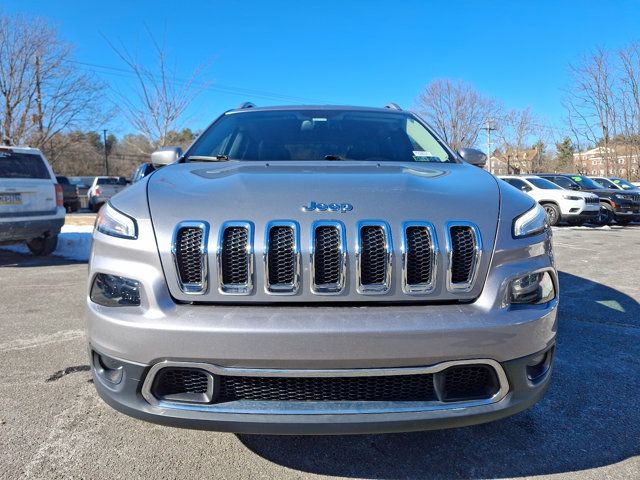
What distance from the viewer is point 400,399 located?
176 centimetres

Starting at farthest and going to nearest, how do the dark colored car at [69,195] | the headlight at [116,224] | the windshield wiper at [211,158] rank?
the dark colored car at [69,195] < the windshield wiper at [211,158] < the headlight at [116,224]

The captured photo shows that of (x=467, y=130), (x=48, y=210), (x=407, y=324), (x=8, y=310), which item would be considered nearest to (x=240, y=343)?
(x=407, y=324)

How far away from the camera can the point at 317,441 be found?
2.20 metres

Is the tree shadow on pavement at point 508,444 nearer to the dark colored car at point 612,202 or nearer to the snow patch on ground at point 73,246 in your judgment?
the snow patch on ground at point 73,246

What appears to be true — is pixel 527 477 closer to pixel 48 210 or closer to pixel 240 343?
pixel 240 343

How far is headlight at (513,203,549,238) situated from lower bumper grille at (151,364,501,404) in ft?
1.91

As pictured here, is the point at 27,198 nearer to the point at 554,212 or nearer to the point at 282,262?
the point at 282,262

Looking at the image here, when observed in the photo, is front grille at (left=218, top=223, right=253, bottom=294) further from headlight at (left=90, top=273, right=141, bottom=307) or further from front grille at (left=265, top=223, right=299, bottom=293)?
headlight at (left=90, top=273, right=141, bottom=307)

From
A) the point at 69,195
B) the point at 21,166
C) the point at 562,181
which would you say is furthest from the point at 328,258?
the point at 69,195

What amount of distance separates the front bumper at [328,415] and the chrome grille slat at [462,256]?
1.13 feet

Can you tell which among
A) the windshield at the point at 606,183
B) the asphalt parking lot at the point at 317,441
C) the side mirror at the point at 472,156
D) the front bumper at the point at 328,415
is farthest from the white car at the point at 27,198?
the windshield at the point at 606,183

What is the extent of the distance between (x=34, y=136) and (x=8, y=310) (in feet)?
50.0

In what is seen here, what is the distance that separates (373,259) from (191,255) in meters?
0.70

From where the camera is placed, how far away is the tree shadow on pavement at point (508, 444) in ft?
6.60
